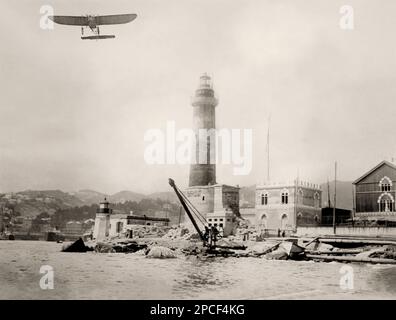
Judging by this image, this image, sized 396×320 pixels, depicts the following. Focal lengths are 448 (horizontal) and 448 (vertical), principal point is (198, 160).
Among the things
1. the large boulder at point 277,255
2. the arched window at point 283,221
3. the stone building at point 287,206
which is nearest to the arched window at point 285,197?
the stone building at point 287,206

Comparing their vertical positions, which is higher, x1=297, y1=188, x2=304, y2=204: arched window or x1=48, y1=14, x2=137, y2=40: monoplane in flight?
x1=48, y1=14, x2=137, y2=40: monoplane in flight

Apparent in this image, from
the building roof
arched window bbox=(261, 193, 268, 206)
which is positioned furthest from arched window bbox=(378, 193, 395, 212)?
arched window bbox=(261, 193, 268, 206)

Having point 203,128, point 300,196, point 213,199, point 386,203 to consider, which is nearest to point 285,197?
point 300,196

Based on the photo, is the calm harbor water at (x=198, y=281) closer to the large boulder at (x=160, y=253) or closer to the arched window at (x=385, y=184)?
the large boulder at (x=160, y=253)

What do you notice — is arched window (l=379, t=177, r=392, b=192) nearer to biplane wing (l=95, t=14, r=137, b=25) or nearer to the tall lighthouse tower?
the tall lighthouse tower

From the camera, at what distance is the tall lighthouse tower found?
38.9 m

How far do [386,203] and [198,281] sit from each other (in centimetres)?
1915

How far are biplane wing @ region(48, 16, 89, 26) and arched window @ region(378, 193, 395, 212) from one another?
23.6m

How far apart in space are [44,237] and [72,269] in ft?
103

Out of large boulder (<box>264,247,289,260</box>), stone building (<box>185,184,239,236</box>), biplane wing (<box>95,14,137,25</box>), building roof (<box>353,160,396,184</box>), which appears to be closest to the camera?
biplane wing (<box>95,14,137,25</box>)

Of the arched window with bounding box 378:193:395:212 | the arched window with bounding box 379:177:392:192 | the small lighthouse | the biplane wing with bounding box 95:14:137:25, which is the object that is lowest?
the small lighthouse
